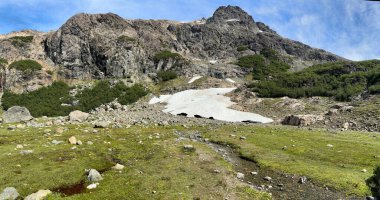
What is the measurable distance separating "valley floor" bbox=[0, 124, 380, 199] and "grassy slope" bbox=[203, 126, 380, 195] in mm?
101

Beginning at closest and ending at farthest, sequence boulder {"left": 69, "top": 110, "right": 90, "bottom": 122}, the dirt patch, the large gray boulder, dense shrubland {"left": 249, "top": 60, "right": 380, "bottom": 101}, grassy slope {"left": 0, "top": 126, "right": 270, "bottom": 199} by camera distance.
Answer: the dirt patch → grassy slope {"left": 0, "top": 126, "right": 270, "bottom": 199} → the large gray boulder → boulder {"left": 69, "top": 110, "right": 90, "bottom": 122} → dense shrubland {"left": 249, "top": 60, "right": 380, "bottom": 101}

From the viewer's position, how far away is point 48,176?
117ft

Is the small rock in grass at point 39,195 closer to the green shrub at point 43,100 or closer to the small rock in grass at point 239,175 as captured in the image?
the small rock in grass at point 239,175

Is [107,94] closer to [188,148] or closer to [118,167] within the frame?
[188,148]

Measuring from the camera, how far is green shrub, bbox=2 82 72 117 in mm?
156650

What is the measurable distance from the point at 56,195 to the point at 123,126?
2089 inches

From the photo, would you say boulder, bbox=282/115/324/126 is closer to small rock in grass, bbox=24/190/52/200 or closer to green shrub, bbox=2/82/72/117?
small rock in grass, bbox=24/190/52/200

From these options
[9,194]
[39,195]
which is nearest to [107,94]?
[9,194]

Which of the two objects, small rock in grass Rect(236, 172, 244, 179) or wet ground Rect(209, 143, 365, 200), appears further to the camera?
small rock in grass Rect(236, 172, 244, 179)

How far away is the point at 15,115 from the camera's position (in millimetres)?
93750

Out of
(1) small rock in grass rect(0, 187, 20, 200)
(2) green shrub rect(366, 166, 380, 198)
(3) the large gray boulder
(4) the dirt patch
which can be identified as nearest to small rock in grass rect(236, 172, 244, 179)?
(2) green shrub rect(366, 166, 380, 198)

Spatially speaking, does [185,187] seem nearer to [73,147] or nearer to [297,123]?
[73,147]

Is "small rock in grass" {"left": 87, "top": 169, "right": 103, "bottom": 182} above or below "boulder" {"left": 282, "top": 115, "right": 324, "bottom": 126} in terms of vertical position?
below

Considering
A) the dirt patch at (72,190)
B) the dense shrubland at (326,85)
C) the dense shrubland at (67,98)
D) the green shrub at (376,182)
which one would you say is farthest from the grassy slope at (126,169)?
the dense shrubland at (67,98)
